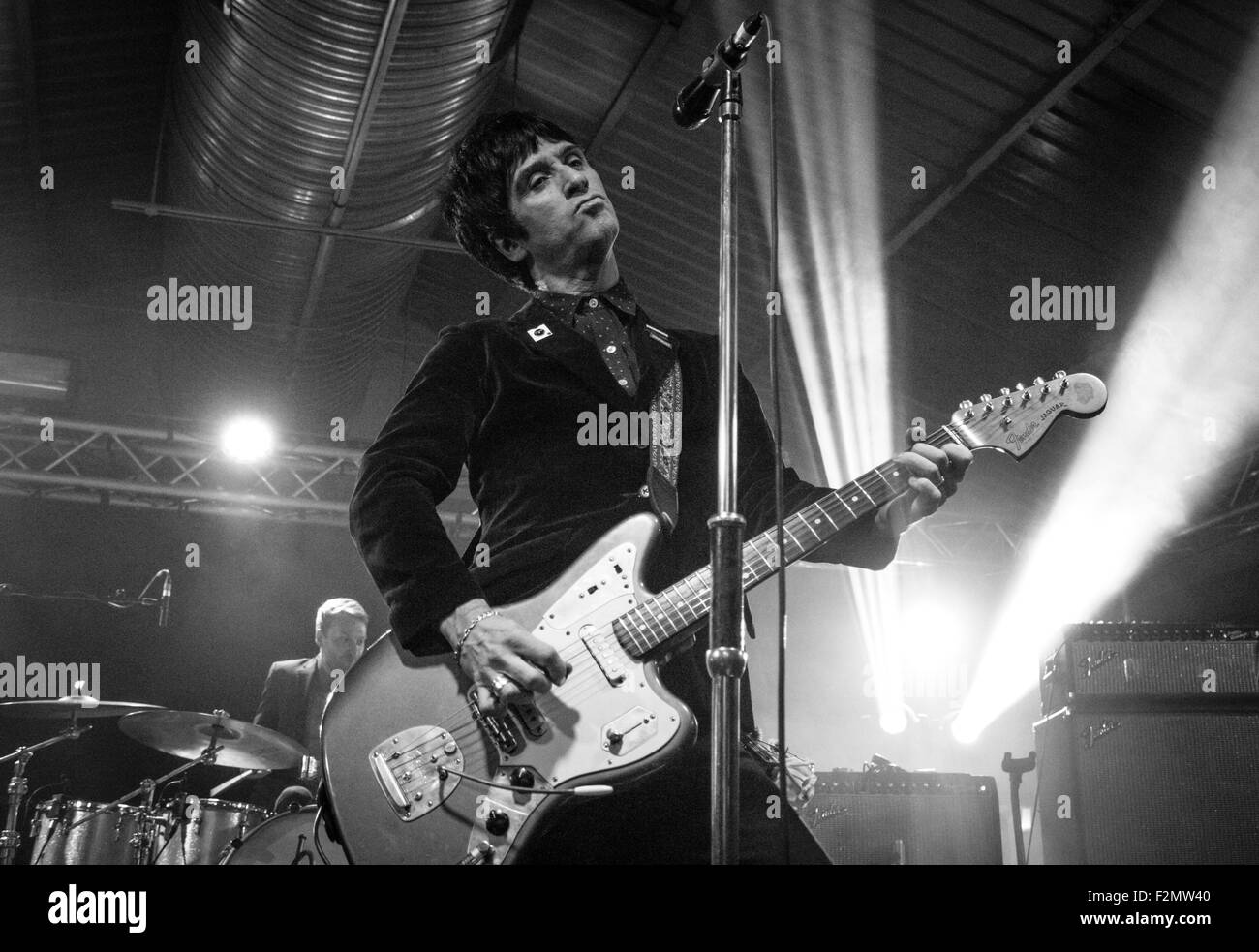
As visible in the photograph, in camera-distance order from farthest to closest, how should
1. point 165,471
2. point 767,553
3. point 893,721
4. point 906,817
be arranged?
1. point 893,721
2. point 165,471
3. point 906,817
4. point 767,553

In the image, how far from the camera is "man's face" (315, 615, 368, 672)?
631 cm

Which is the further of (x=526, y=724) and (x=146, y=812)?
(x=146, y=812)

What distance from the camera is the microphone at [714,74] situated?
1.98m

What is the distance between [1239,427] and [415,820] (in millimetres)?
6345

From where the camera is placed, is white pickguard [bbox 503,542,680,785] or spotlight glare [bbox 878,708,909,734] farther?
spotlight glare [bbox 878,708,909,734]

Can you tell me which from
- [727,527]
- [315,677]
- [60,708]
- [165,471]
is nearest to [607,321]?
[727,527]

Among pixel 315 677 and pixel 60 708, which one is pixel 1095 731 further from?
pixel 60 708

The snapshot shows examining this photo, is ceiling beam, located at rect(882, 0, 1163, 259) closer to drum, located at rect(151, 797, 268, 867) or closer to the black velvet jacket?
the black velvet jacket

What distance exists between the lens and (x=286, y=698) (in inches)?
254

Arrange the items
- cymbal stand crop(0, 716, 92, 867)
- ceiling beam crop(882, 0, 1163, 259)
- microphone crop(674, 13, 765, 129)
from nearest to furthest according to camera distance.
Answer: microphone crop(674, 13, 765, 129), ceiling beam crop(882, 0, 1163, 259), cymbal stand crop(0, 716, 92, 867)

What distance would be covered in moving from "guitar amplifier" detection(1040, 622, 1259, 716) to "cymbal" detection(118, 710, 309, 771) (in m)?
3.60

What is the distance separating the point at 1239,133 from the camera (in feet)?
16.6

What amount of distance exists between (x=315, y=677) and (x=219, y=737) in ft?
3.40

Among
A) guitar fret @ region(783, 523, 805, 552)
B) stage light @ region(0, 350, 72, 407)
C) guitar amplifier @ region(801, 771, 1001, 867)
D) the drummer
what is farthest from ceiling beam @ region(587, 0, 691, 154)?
guitar fret @ region(783, 523, 805, 552)
